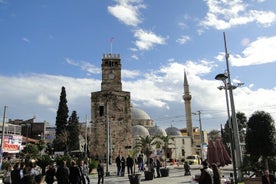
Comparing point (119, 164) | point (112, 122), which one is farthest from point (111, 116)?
point (119, 164)

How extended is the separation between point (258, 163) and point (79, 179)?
8.47m

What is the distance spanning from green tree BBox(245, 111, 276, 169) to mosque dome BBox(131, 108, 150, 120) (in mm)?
57134

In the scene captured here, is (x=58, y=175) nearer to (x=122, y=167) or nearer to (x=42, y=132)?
(x=122, y=167)

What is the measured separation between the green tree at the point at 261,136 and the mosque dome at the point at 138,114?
57.1 m

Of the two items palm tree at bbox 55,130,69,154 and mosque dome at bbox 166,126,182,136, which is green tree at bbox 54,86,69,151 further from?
mosque dome at bbox 166,126,182,136

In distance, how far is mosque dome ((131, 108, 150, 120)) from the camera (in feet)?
238

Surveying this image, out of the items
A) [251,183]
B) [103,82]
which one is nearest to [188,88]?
[103,82]

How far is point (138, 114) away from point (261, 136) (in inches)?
2310

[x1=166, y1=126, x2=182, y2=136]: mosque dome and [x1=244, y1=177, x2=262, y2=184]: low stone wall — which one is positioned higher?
[x1=166, y1=126, x2=182, y2=136]: mosque dome

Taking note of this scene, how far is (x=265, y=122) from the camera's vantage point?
49.9 feet

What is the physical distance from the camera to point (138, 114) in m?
73.2

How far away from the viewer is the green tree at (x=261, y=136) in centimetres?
1487

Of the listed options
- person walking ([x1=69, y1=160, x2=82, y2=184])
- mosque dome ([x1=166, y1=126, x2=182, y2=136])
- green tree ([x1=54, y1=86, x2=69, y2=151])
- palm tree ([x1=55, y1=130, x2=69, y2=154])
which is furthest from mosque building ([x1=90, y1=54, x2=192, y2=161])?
mosque dome ([x1=166, y1=126, x2=182, y2=136])

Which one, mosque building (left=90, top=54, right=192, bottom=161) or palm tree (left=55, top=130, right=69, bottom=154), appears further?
palm tree (left=55, top=130, right=69, bottom=154)
